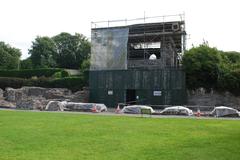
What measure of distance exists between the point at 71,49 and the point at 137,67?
47.5 m

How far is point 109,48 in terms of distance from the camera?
178 feet

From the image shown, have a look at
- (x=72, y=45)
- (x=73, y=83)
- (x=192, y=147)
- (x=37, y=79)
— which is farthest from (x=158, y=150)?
(x=72, y=45)

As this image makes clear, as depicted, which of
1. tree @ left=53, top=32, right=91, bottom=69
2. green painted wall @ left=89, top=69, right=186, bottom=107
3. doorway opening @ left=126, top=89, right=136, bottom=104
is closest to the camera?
green painted wall @ left=89, top=69, right=186, bottom=107

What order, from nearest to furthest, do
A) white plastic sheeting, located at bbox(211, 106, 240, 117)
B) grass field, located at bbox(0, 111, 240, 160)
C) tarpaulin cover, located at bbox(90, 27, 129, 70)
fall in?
grass field, located at bbox(0, 111, 240, 160) → white plastic sheeting, located at bbox(211, 106, 240, 117) → tarpaulin cover, located at bbox(90, 27, 129, 70)

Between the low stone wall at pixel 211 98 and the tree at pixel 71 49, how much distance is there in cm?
5009

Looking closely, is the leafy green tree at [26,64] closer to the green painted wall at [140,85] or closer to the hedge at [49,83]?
the hedge at [49,83]

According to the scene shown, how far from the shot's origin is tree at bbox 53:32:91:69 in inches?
3799

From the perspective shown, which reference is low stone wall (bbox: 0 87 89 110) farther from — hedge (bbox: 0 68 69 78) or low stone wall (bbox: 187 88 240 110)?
hedge (bbox: 0 68 69 78)

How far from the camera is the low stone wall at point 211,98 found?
152 ft

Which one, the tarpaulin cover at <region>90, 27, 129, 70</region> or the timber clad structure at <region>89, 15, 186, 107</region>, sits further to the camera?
the tarpaulin cover at <region>90, 27, 129, 70</region>

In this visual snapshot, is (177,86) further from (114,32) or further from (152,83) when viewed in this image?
(114,32)

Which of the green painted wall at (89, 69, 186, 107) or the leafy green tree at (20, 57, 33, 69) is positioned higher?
the leafy green tree at (20, 57, 33, 69)

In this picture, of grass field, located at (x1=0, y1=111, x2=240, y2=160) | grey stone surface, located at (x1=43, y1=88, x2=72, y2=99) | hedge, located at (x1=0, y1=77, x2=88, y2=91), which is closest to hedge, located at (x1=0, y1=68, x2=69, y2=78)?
hedge, located at (x1=0, y1=77, x2=88, y2=91)

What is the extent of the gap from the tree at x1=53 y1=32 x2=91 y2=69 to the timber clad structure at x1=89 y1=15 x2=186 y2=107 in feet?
130
